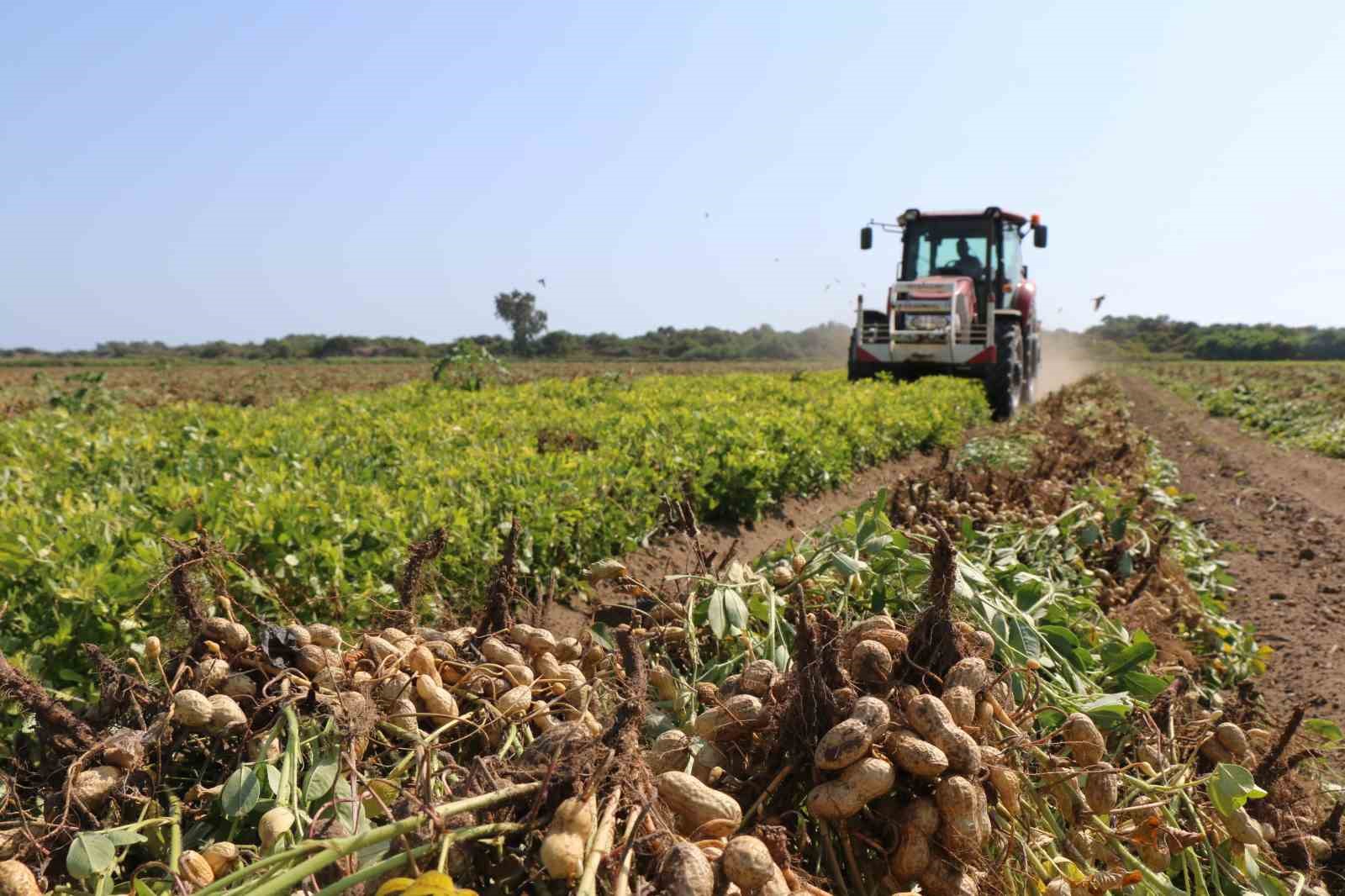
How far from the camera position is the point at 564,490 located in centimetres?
491

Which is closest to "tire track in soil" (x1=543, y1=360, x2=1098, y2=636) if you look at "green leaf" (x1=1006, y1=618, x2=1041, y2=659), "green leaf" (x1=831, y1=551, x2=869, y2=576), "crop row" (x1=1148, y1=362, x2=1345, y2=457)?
"green leaf" (x1=831, y1=551, x2=869, y2=576)

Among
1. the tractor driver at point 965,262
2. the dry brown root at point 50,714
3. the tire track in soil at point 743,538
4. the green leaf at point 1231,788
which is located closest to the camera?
the dry brown root at point 50,714

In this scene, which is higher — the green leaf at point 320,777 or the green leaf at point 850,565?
the green leaf at point 850,565

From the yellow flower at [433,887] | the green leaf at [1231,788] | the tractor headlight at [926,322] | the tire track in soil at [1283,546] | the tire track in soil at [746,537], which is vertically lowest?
the tire track in soil at [1283,546]

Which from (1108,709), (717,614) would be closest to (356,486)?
(717,614)

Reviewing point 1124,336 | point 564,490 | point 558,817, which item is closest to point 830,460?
point 564,490

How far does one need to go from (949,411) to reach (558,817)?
421 inches

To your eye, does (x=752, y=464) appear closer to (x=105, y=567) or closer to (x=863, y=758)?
(x=105, y=567)

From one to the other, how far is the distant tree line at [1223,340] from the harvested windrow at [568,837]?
7827 cm

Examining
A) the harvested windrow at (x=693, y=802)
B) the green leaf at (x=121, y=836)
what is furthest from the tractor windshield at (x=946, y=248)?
the green leaf at (x=121, y=836)

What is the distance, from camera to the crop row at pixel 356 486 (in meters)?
3.03

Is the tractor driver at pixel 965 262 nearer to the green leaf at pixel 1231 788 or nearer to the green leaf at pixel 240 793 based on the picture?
the green leaf at pixel 1231 788

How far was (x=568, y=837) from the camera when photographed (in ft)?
4.37

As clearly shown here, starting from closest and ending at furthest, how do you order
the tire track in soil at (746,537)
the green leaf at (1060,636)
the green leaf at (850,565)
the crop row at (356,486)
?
the green leaf at (850,565), the green leaf at (1060,636), the crop row at (356,486), the tire track in soil at (746,537)
